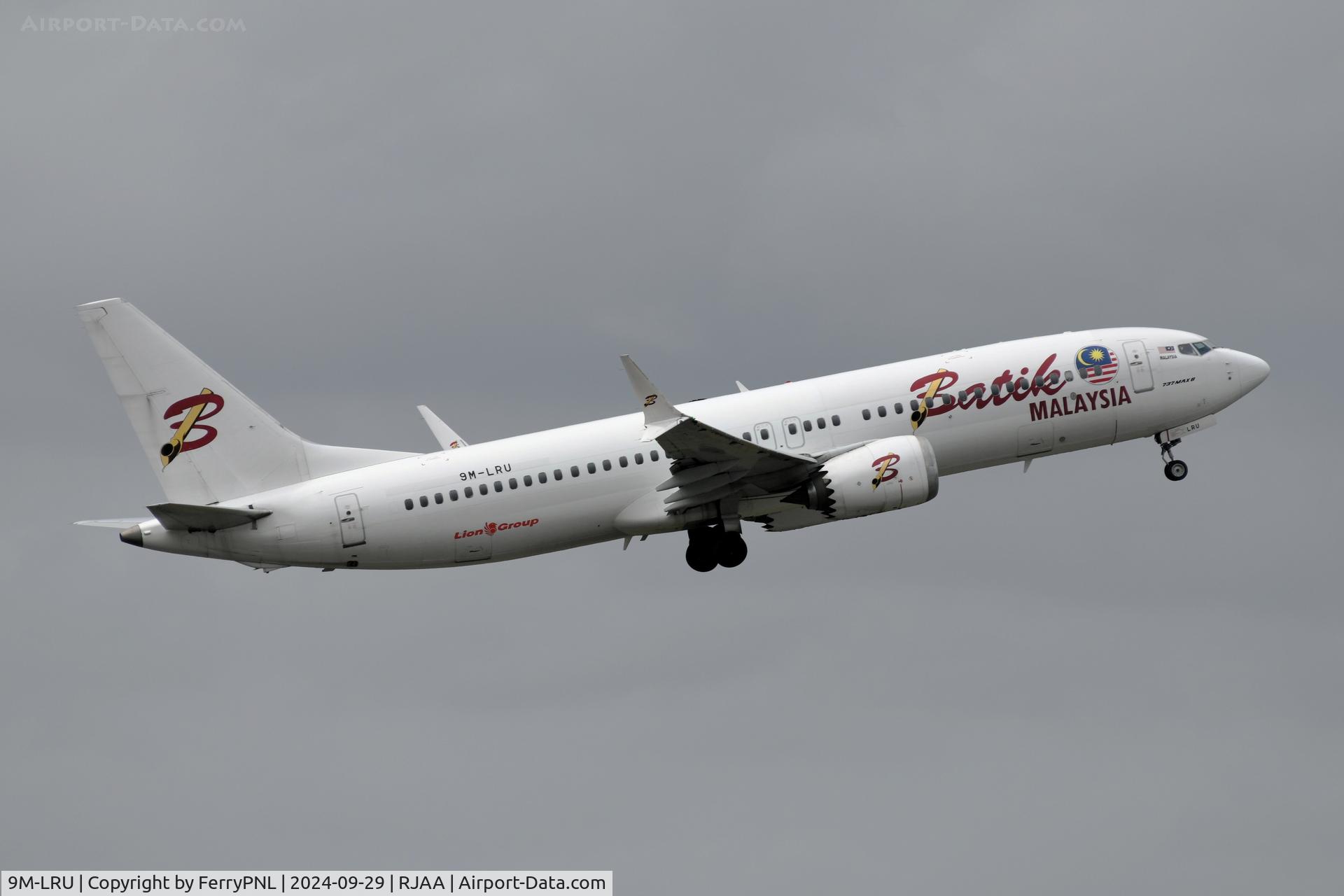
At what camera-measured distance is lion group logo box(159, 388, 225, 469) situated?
62.7 metres

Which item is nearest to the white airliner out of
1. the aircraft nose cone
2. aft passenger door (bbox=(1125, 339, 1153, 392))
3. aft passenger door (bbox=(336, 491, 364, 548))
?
aft passenger door (bbox=(336, 491, 364, 548))

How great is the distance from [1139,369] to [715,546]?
53.9 feet

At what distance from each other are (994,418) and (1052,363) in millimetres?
3064

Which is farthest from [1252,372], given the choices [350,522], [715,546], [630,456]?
[350,522]

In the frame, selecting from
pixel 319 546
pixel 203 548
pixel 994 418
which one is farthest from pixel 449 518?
pixel 994 418

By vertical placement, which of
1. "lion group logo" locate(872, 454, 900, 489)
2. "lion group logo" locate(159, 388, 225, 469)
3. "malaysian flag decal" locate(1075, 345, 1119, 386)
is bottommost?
"lion group logo" locate(872, 454, 900, 489)

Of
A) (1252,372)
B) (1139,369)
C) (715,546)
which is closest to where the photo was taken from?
(715,546)

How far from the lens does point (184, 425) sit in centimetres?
6281

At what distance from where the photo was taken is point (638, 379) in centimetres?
5775

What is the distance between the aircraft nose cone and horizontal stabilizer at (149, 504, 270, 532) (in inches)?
1399

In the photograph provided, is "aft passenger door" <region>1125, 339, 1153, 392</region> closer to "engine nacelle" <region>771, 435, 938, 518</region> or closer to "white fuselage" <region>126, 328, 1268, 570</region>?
"white fuselage" <region>126, 328, 1268, 570</region>

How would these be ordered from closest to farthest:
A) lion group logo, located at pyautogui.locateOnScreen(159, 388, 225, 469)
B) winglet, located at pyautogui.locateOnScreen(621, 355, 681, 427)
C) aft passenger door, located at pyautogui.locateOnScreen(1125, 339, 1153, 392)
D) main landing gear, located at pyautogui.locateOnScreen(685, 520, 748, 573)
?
winglet, located at pyautogui.locateOnScreen(621, 355, 681, 427)
lion group logo, located at pyautogui.locateOnScreen(159, 388, 225, 469)
main landing gear, located at pyautogui.locateOnScreen(685, 520, 748, 573)
aft passenger door, located at pyautogui.locateOnScreen(1125, 339, 1153, 392)

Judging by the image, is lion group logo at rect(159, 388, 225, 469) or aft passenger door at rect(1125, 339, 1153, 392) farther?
aft passenger door at rect(1125, 339, 1153, 392)

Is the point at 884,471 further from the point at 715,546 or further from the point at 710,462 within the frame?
the point at 715,546
